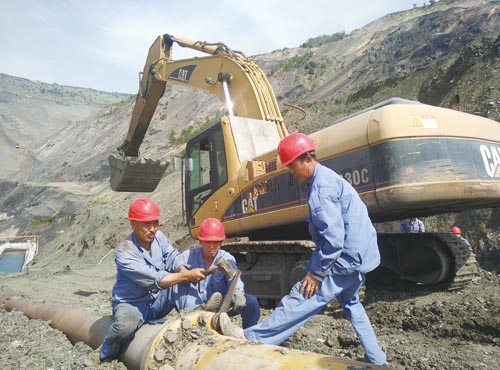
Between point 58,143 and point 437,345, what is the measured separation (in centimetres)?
6982

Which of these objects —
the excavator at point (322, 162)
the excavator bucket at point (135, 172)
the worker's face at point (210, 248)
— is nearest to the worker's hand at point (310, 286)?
the worker's face at point (210, 248)

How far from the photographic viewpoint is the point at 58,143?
66562 mm

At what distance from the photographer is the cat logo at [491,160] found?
4789 mm

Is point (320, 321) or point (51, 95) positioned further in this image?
point (51, 95)

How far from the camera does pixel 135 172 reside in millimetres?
9727

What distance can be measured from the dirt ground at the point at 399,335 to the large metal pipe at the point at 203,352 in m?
0.33

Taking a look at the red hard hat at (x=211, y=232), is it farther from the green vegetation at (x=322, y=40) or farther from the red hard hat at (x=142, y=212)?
the green vegetation at (x=322, y=40)

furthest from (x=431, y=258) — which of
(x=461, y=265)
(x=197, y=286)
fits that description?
(x=197, y=286)

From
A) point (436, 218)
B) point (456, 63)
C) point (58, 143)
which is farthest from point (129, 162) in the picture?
point (58, 143)

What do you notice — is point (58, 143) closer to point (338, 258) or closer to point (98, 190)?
point (98, 190)

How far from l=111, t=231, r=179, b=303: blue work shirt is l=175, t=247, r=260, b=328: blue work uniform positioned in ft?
0.49

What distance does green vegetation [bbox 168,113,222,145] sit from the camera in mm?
31812

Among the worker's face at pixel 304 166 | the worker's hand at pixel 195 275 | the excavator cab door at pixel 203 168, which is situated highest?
the excavator cab door at pixel 203 168

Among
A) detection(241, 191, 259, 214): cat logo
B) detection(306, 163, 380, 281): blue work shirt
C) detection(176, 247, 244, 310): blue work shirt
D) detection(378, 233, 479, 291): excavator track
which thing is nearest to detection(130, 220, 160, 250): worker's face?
detection(176, 247, 244, 310): blue work shirt
